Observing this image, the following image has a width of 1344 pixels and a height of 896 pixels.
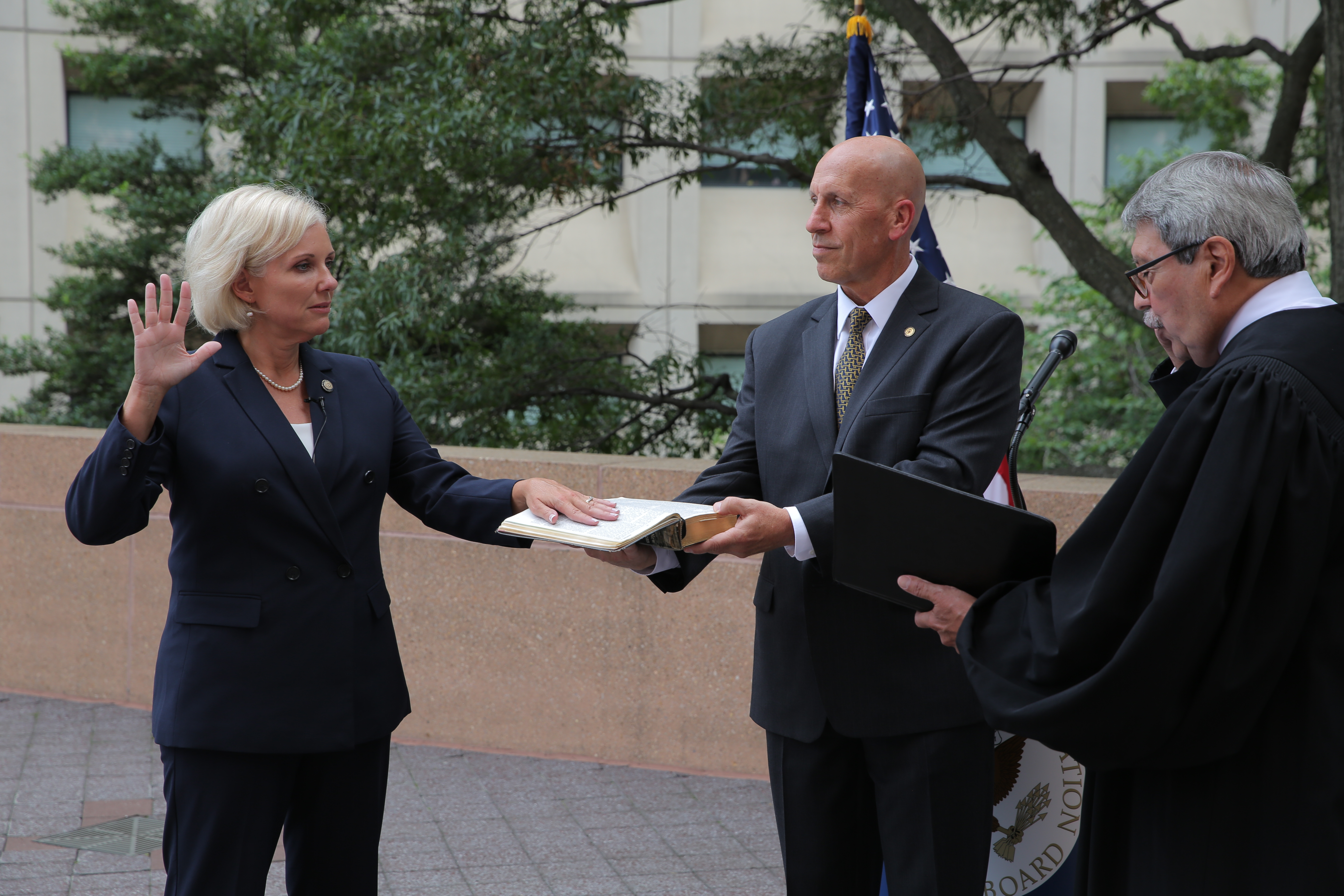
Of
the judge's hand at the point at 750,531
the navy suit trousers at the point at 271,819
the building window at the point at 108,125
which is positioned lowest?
the navy suit trousers at the point at 271,819

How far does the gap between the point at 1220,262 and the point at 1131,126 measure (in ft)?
57.4

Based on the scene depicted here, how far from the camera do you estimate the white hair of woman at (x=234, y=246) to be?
8.95 feet

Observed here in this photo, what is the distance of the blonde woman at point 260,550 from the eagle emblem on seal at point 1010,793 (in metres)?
1.41

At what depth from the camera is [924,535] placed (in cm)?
226

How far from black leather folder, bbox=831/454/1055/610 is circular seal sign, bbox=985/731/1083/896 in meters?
1.20

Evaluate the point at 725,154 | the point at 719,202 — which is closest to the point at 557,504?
the point at 725,154

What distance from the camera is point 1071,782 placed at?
3334 mm

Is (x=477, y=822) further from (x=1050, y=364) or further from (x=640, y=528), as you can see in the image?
(x=1050, y=364)

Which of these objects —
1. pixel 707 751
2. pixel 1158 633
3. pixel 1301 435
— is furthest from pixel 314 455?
pixel 707 751

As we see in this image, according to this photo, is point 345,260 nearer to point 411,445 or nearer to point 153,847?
point 153,847

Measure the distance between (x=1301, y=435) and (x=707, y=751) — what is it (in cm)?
420

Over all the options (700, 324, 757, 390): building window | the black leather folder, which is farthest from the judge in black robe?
(700, 324, 757, 390): building window

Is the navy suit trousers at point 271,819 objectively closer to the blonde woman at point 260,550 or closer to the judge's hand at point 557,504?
the blonde woman at point 260,550

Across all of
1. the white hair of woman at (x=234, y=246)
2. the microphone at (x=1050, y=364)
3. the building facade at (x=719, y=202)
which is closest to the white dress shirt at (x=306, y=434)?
the white hair of woman at (x=234, y=246)
